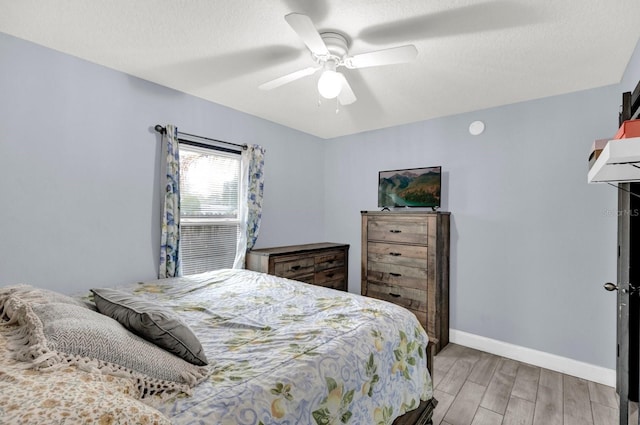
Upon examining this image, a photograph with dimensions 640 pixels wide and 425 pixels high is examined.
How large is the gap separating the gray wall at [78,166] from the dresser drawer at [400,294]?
7.42 ft

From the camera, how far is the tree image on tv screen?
10.7ft

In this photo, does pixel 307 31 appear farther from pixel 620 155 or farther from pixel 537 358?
pixel 537 358

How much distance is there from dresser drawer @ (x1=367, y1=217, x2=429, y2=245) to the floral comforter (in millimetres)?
1306

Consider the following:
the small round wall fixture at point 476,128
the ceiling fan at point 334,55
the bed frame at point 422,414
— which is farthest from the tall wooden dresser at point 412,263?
the ceiling fan at point 334,55

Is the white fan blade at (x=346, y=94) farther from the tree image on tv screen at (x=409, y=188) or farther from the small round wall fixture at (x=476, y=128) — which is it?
the small round wall fixture at (x=476, y=128)

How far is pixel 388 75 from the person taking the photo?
2389 mm

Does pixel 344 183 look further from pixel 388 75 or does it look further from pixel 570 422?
pixel 570 422

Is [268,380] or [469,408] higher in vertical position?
[268,380]

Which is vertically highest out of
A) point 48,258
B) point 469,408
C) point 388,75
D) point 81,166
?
point 388,75

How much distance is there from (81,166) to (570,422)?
12.8 ft

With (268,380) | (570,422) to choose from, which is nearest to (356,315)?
(268,380)

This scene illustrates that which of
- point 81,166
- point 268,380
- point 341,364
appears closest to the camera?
point 268,380

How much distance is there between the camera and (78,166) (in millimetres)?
2268

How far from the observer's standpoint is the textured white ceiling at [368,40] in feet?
5.38
